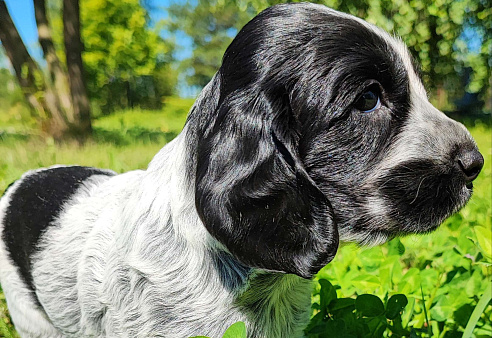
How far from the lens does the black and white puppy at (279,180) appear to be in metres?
1.66

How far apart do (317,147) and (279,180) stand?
0.23 metres

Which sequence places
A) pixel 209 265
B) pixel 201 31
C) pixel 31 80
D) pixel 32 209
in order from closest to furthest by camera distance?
pixel 209 265, pixel 32 209, pixel 31 80, pixel 201 31

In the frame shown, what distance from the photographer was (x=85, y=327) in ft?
7.57

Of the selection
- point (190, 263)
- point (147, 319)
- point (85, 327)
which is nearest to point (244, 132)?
point (190, 263)

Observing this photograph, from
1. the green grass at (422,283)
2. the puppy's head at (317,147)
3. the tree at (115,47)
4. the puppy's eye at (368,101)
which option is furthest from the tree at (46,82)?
the tree at (115,47)

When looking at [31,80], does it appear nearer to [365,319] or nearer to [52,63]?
[52,63]

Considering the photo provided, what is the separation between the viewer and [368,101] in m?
1.76

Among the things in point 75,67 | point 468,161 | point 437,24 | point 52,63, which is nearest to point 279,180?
point 468,161

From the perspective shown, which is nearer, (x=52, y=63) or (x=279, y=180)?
(x=279, y=180)

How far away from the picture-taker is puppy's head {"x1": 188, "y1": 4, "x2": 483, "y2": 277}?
5.41 feet

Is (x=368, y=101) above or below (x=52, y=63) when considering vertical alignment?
above

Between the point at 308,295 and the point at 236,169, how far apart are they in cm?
93

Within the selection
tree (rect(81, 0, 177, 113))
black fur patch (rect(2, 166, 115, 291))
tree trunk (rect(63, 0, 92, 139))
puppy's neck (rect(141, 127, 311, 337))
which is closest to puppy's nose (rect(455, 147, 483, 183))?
puppy's neck (rect(141, 127, 311, 337))

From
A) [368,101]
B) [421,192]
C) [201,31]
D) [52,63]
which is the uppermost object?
[368,101]
